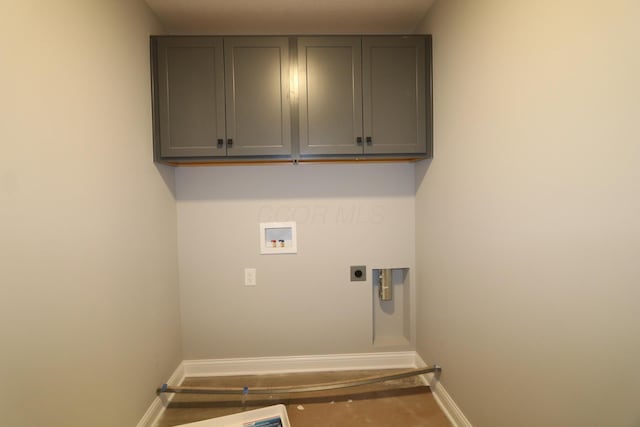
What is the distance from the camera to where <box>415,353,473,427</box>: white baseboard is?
1.63 metres

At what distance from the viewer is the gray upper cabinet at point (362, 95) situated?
1.86m

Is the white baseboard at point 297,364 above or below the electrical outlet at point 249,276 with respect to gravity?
below

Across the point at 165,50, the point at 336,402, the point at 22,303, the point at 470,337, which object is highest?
the point at 165,50

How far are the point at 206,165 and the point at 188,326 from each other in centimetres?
127

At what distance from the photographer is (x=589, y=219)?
35.0 inches

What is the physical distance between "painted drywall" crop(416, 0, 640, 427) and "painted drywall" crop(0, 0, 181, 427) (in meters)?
1.85

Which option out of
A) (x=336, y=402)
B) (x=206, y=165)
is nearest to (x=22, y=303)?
(x=206, y=165)

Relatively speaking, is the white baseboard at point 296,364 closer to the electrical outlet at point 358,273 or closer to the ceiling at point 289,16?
the electrical outlet at point 358,273

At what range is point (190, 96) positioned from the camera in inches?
72.4

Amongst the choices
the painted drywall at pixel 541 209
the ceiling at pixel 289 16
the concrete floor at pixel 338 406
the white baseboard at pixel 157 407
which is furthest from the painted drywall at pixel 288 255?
the ceiling at pixel 289 16

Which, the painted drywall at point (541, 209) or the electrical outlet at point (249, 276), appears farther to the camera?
the electrical outlet at point (249, 276)

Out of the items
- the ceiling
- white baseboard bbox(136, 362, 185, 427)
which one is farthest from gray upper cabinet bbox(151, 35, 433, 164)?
white baseboard bbox(136, 362, 185, 427)

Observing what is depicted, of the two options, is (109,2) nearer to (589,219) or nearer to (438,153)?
(438,153)

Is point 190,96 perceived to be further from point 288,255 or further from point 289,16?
point 288,255
